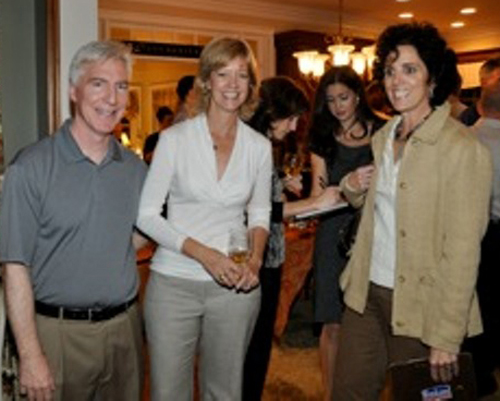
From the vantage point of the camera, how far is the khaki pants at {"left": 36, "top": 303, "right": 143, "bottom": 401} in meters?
1.77

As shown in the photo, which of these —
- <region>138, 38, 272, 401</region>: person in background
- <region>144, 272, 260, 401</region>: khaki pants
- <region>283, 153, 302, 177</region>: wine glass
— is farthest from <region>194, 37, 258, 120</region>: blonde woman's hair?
<region>283, 153, 302, 177</region>: wine glass

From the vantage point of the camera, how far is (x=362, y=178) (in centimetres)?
223

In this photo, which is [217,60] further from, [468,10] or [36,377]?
[468,10]

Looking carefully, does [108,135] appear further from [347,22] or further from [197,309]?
[347,22]

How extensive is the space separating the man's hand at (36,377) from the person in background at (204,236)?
47 centimetres

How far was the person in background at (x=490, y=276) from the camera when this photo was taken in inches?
124

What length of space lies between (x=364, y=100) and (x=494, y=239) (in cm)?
100

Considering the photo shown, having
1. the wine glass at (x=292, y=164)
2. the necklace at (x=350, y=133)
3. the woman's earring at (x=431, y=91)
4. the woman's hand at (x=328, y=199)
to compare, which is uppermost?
the woman's earring at (x=431, y=91)

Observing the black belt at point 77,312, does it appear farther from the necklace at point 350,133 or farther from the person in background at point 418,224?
the necklace at point 350,133

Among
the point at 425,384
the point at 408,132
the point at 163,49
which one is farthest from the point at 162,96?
the point at 425,384

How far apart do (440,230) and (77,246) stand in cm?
106

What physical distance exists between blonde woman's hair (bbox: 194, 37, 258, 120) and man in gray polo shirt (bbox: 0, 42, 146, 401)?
31cm

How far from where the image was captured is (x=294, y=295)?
4.54 meters

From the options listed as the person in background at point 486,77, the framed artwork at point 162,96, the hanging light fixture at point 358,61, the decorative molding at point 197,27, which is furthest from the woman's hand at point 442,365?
the framed artwork at point 162,96
